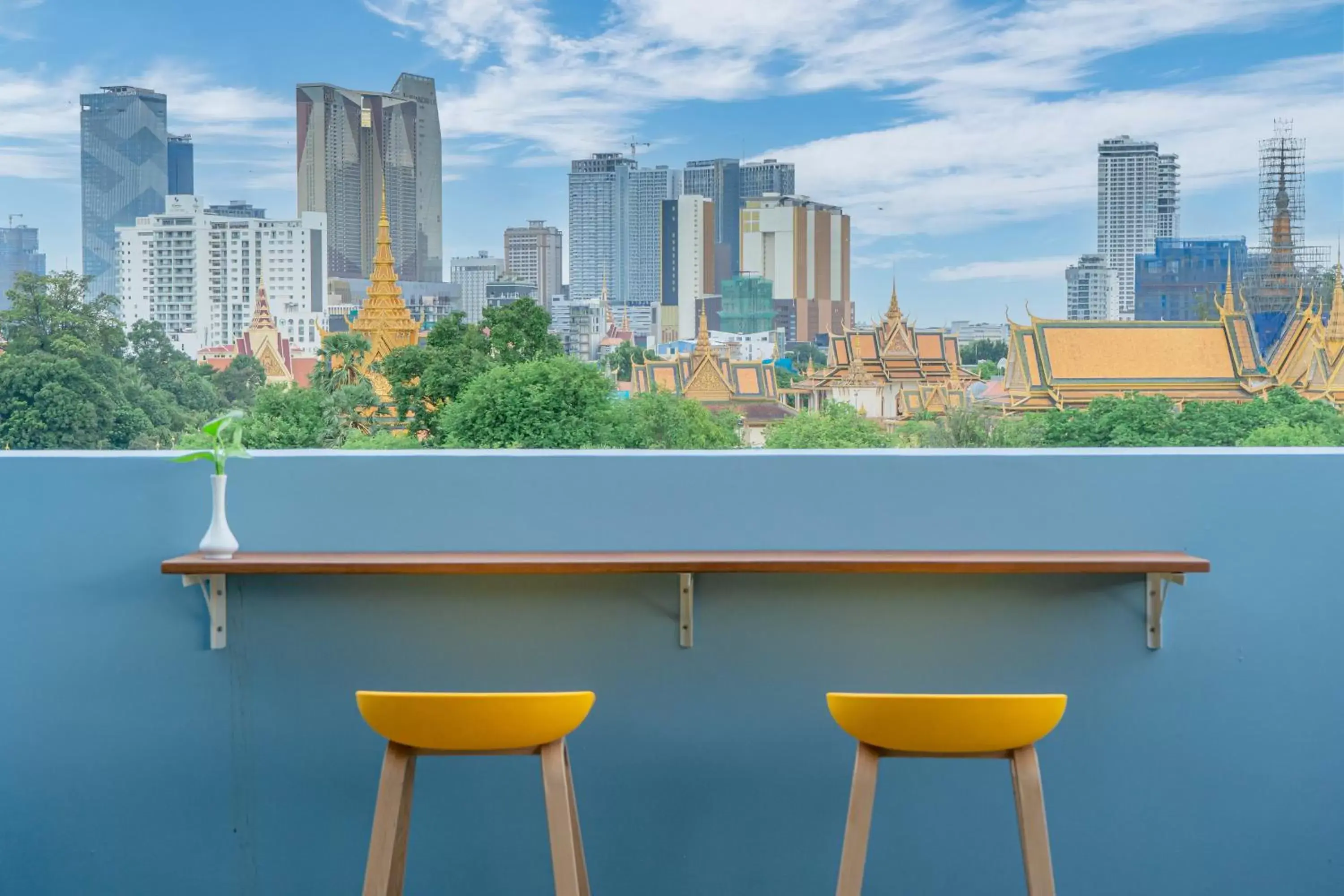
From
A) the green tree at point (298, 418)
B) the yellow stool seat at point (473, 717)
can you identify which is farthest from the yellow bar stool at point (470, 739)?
the green tree at point (298, 418)

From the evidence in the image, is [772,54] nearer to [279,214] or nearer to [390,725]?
[279,214]

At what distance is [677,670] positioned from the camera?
194 centimetres

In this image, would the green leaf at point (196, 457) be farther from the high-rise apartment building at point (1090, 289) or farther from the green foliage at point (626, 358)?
the high-rise apartment building at point (1090, 289)

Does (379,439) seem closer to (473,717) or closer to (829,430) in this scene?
(829,430)

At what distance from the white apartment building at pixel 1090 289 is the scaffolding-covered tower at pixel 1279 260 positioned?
150cm

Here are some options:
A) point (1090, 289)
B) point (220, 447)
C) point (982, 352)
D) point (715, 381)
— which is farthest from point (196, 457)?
point (982, 352)

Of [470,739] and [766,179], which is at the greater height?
[766,179]

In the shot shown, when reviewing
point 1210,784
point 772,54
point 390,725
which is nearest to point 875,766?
point 390,725

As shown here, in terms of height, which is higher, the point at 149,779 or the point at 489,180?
the point at 489,180

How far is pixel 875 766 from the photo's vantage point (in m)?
1.50

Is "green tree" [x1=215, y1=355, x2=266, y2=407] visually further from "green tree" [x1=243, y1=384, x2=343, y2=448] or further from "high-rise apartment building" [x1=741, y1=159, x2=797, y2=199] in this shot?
"high-rise apartment building" [x1=741, y1=159, x2=797, y2=199]

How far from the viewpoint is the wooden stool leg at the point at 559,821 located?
1.49 m

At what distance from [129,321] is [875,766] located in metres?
11.8

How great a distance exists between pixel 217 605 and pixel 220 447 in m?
0.27
